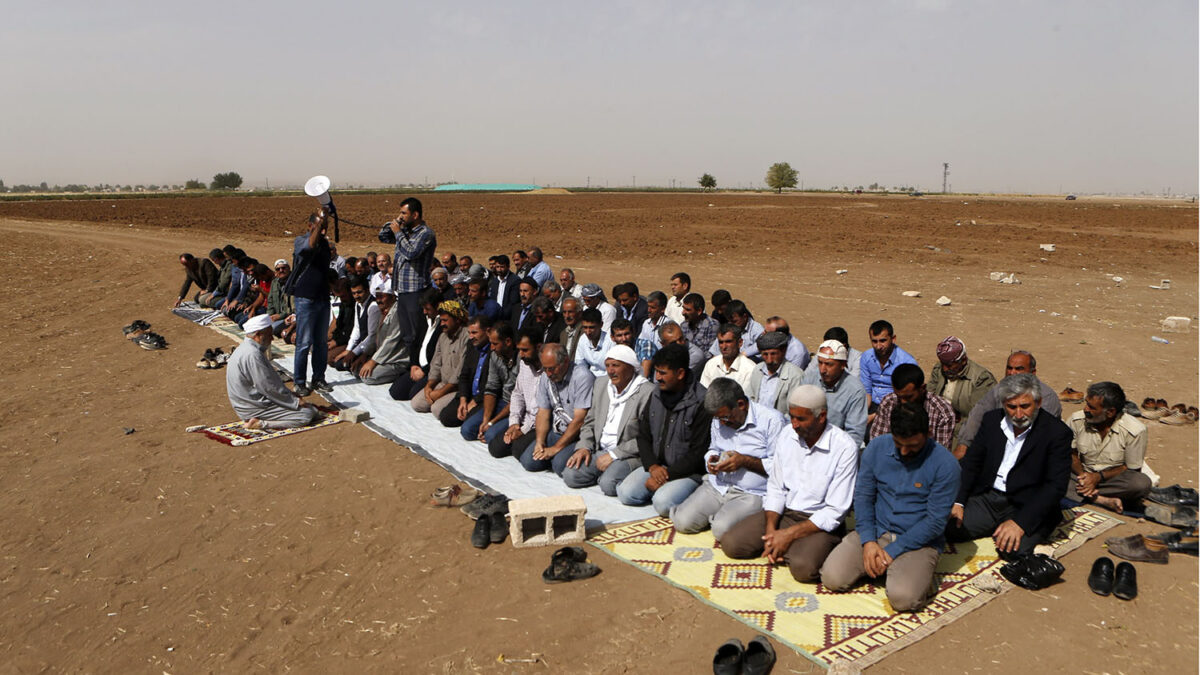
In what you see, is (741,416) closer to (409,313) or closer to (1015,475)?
(1015,475)

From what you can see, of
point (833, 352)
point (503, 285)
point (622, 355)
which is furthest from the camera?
point (503, 285)

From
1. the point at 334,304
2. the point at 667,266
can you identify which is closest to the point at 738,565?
the point at 334,304

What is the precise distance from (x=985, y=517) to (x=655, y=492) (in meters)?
2.38

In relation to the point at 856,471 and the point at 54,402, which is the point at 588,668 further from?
the point at 54,402

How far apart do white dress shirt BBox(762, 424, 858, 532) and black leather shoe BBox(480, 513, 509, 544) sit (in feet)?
6.21

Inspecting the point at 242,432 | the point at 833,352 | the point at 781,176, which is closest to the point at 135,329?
the point at 242,432

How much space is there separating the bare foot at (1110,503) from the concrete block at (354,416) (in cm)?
686

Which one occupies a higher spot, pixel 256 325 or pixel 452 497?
pixel 256 325

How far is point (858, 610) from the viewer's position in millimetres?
4734

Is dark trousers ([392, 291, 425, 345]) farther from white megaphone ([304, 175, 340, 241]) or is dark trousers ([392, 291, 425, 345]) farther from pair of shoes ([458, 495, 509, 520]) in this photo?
pair of shoes ([458, 495, 509, 520])

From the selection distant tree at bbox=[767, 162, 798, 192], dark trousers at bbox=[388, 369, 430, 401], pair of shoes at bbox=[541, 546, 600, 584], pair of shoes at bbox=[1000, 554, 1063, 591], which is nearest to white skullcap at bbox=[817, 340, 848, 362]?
pair of shoes at bbox=[1000, 554, 1063, 591]

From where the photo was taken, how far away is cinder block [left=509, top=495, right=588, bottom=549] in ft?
18.4

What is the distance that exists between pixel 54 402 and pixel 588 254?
59.8 feet

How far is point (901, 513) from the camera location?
5031mm
